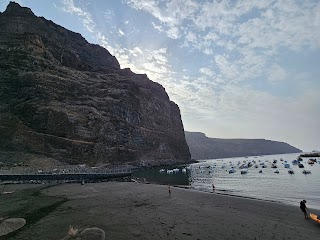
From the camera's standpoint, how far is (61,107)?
116 meters

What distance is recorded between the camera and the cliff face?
10256cm

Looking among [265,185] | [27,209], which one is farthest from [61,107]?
[27,209]

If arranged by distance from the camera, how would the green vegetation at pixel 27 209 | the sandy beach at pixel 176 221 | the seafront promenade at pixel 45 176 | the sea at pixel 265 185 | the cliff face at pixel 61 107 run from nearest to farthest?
the sandy beach at pixel 176 221, the green vegetation at pixel 27 209, the sea at pixel 265 185, the seafront promenade at pixel 45 176, the cliff face at pixel 61 107

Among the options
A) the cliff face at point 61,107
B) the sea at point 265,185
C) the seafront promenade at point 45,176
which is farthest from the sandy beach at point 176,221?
the cliff face at point 61,107

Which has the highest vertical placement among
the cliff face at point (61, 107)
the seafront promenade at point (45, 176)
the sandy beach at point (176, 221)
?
the cliff face at point (61, 107)

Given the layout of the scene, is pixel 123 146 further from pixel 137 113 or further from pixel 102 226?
pixel 102 226

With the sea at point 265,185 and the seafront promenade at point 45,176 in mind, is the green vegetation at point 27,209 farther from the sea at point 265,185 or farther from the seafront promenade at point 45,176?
the sea at point 265,185

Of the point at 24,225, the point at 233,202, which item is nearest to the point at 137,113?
the point at 233,202

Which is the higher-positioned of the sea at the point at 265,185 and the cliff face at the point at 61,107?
the cliff face at the point at 61,107

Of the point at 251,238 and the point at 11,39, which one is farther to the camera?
the point at 11,39

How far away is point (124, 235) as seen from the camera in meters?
19.8

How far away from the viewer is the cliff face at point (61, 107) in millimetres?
102562

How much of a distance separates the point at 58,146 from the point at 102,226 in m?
88.8

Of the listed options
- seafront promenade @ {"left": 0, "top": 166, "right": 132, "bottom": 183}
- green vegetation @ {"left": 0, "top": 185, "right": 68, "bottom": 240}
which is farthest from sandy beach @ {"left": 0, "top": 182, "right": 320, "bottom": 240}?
seafront promenade @ {"left": 0, "top": 166, "right": 132, "bottom": 183}
